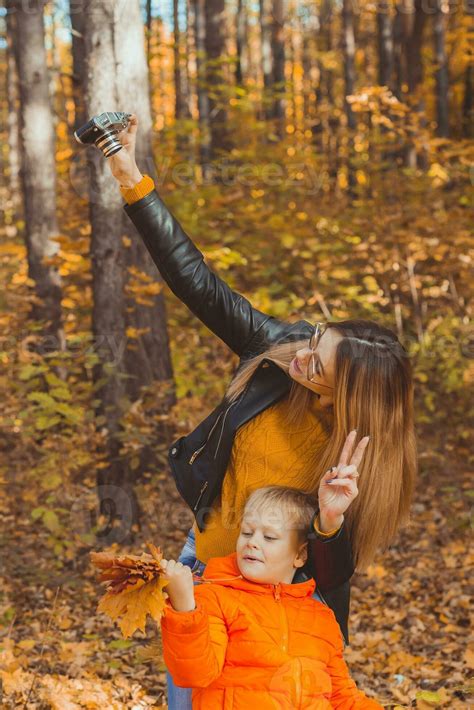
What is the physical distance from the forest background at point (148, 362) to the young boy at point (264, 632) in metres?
1.07

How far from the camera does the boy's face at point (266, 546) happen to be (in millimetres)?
2502

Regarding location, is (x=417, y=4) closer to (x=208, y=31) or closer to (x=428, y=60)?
(x=208, y=31)

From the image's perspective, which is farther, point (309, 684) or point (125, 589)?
point (309, 684)

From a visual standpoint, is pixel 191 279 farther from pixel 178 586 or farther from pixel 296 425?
pixel 178 586

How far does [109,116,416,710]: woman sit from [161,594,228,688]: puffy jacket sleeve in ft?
1.35

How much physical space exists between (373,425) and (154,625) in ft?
9.70

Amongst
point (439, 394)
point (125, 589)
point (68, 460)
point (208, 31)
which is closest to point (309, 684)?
point (125, 589)

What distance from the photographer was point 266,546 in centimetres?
253

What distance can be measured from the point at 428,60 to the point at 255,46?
1947cm

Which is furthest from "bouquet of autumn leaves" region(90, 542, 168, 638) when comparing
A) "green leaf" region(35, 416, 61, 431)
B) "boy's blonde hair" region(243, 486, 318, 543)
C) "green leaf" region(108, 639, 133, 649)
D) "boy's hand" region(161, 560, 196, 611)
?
"green leaf" region(35, 416, 61, 431)

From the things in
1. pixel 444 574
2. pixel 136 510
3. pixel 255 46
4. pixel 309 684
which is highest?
pixel 255 46

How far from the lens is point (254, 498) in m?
2.59

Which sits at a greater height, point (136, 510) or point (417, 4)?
point (417, 4)

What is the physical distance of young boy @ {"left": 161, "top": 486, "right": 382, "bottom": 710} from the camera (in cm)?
225
